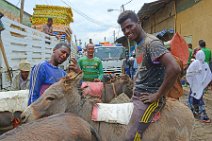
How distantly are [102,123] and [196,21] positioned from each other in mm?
13374

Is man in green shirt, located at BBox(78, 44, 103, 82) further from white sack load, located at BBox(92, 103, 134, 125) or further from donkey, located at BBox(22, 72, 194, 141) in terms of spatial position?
white sack load, located at BBox(92, 103, 134, 125)

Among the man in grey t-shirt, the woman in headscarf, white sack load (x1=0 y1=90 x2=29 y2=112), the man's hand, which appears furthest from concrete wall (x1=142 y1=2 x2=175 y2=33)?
the man's hand

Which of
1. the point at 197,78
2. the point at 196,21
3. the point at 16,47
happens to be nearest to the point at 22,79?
the point at 16,47

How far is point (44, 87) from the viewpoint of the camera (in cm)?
389

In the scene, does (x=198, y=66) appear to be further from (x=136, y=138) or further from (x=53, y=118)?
(x=53, y=118)

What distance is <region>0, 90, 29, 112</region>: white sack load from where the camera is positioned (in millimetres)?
4465

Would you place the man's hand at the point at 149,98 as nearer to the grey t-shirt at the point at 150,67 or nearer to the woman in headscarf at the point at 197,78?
the grey t-shirt at the point at 150,67

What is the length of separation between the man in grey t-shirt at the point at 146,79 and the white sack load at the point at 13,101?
6.89 ft

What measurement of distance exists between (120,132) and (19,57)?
4878 mm

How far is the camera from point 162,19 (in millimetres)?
22906

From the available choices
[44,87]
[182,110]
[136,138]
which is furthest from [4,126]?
[182,110]

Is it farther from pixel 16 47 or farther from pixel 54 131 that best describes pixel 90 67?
pixel 54 131

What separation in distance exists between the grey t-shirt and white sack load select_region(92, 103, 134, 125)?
0.30 metres

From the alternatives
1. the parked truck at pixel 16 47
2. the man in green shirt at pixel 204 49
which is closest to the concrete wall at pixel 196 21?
the man in green shirt at pixel 204 49
